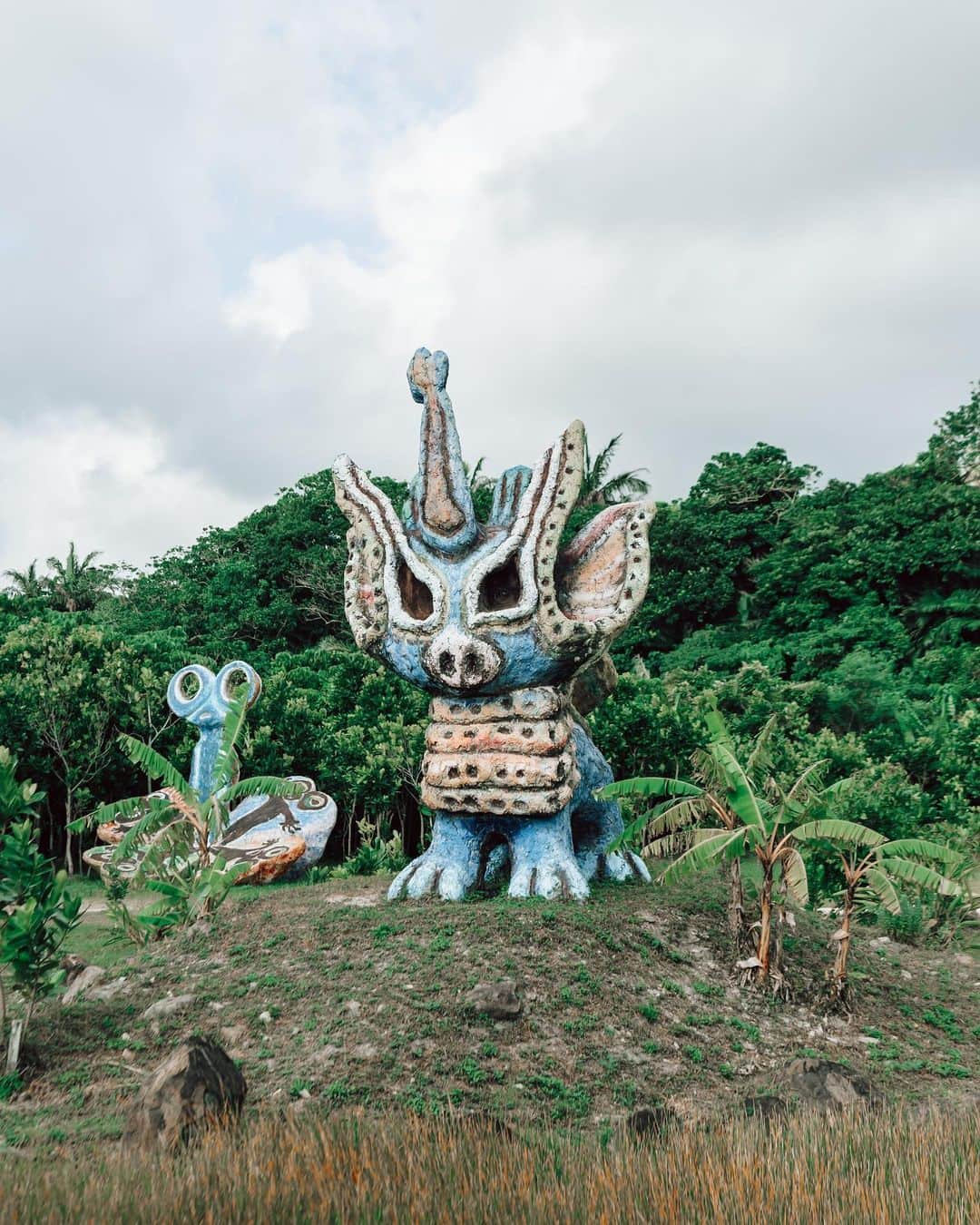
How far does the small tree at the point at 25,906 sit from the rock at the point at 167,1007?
720 mm

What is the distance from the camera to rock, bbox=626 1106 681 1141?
4.71 m

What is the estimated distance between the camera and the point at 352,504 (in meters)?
9.21

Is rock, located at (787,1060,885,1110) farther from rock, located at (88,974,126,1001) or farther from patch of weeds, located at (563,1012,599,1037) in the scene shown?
rock, located at (88,974,126,1001)

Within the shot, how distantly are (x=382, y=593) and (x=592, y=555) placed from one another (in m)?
1.91

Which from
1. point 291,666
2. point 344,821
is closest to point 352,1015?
point 344,821

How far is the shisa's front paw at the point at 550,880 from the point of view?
321 inches

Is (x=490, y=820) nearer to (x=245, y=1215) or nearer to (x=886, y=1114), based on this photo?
(x=886, y=1114)

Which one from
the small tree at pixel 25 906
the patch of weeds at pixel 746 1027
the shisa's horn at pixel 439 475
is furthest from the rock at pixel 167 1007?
the shisa's horn at pixel 439 475

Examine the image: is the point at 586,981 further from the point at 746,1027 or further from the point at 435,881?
the point at 435,881

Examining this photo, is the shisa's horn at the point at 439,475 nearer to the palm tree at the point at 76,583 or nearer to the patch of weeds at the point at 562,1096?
the patch of weeds at the point at 562,1096

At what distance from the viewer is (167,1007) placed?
22.8 ft

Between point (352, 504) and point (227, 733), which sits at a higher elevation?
point (352, 504)

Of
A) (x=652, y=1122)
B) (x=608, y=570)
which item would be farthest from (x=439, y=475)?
(x=652, y=1122)

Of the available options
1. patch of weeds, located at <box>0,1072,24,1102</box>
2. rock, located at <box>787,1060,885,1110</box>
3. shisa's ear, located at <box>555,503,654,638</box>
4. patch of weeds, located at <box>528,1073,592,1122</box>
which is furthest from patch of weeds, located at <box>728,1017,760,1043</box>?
patch of weeds, located at <box>0,1072,24,1102</box>
